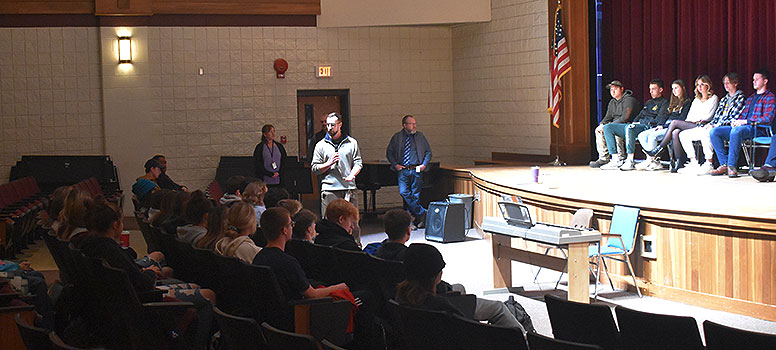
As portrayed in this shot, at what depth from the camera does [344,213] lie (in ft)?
18.2

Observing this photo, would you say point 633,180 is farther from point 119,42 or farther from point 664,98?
point 119,42

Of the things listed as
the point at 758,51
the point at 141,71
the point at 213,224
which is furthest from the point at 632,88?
the point at 213,224

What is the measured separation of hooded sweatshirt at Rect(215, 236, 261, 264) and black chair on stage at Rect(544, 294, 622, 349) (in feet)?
A: 6.39

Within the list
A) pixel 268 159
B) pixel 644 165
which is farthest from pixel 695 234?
pixel 268 159

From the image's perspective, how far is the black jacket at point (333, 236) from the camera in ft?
17.6

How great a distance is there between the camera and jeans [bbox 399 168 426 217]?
11.1m

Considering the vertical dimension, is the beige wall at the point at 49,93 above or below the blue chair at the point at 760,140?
above

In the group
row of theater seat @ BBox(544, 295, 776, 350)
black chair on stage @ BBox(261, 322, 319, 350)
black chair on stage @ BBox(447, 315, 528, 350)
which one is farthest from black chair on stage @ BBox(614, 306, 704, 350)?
black chair on stage @ BBox(261, 322, 319, 350)

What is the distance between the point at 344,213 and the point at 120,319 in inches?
64.8

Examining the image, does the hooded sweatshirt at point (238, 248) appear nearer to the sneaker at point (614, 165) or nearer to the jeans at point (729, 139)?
the jeans at point (729, 139)

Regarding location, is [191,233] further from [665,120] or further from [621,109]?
[621,109]

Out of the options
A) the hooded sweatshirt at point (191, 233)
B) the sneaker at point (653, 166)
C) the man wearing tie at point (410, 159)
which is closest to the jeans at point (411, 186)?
the man wearing tie at point (410, 159)

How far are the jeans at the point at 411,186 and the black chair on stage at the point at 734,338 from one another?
794 centimetres

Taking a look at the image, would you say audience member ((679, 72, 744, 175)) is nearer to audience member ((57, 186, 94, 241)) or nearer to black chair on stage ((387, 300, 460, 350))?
audience member ((57, 186, 94, 241))
